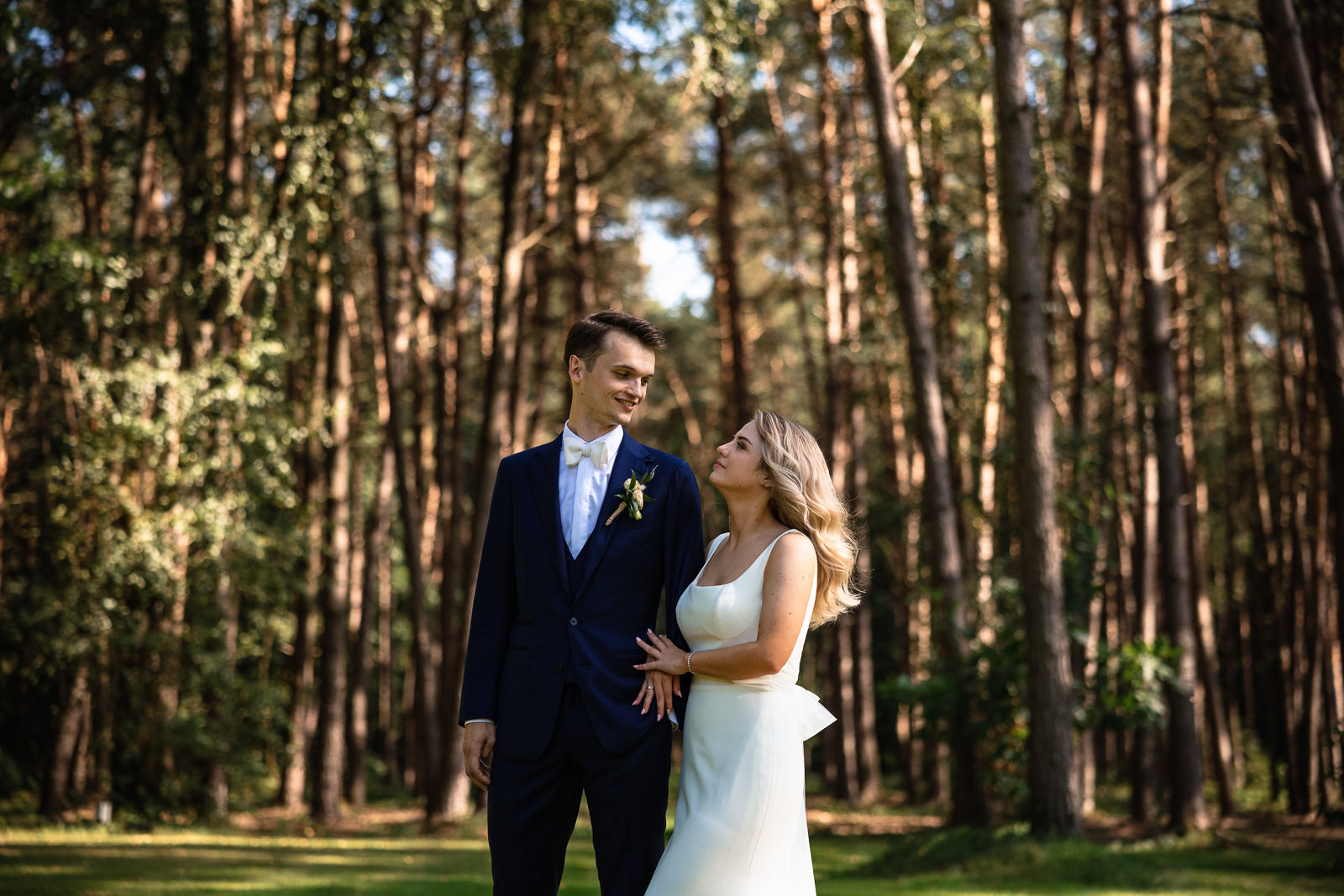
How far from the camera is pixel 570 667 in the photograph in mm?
3477

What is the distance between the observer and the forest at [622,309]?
11102 mm

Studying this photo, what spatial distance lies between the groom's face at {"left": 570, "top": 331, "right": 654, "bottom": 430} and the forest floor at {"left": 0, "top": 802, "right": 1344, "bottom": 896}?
18.1ft

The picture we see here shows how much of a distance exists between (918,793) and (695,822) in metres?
20.4

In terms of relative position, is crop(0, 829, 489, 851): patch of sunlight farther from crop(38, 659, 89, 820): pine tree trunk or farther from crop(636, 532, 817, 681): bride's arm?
crop(636, 532, 817, 681): bride's arm

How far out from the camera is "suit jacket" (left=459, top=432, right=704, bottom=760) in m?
3.46

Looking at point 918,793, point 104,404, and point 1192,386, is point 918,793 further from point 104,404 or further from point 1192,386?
point 104,404

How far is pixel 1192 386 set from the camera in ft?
73.9

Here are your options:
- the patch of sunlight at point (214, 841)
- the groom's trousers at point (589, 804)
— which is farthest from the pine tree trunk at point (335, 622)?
the groom's trousers at point (589, 804)

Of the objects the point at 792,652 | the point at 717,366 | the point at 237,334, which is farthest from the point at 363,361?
the point at 792,652

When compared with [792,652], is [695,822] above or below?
below

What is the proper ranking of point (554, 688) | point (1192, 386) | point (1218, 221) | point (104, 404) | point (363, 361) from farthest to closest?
1. point (363, 361)
2. point (1192, 386)
3. point (1218, 221)
4. point (104, 404)
5. point (554, 688)

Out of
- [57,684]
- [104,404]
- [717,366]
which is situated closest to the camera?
→ [104,404]

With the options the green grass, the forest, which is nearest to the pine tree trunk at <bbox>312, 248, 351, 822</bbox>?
the forest

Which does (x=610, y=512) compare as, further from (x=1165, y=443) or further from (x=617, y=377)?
(x=1165, y=443)
